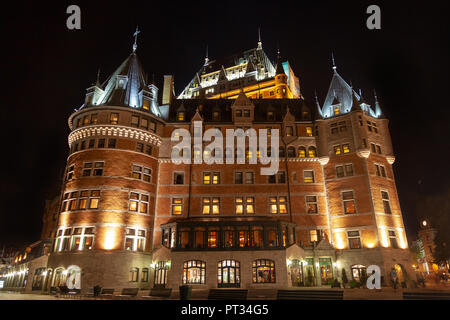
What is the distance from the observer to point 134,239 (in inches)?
1421

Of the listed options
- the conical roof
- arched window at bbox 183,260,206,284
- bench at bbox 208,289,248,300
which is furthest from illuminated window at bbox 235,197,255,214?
the conical roof

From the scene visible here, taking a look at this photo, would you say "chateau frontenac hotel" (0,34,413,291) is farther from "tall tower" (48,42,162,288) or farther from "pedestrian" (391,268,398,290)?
"pedestrian" (391,268,398,290)

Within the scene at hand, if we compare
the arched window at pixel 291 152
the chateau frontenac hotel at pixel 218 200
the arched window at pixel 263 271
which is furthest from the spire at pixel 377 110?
the arched window at pixel 263 271

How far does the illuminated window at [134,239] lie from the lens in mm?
35578

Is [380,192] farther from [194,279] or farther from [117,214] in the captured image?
[117,214]

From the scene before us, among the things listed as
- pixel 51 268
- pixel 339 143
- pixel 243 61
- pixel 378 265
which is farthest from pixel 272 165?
pixel 243 61

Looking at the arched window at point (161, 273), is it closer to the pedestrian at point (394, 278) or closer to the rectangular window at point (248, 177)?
the rectangular window at point (248, 177)

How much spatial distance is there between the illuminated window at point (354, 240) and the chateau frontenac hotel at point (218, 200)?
4.6 inches

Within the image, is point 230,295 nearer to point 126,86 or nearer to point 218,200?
point 218,200

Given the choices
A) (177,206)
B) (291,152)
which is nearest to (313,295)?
(177,206)

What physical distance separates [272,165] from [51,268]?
29.1 m

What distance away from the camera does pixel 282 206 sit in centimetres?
3981

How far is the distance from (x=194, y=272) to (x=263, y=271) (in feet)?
24.4

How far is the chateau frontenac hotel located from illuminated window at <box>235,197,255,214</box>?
5.1 inches
